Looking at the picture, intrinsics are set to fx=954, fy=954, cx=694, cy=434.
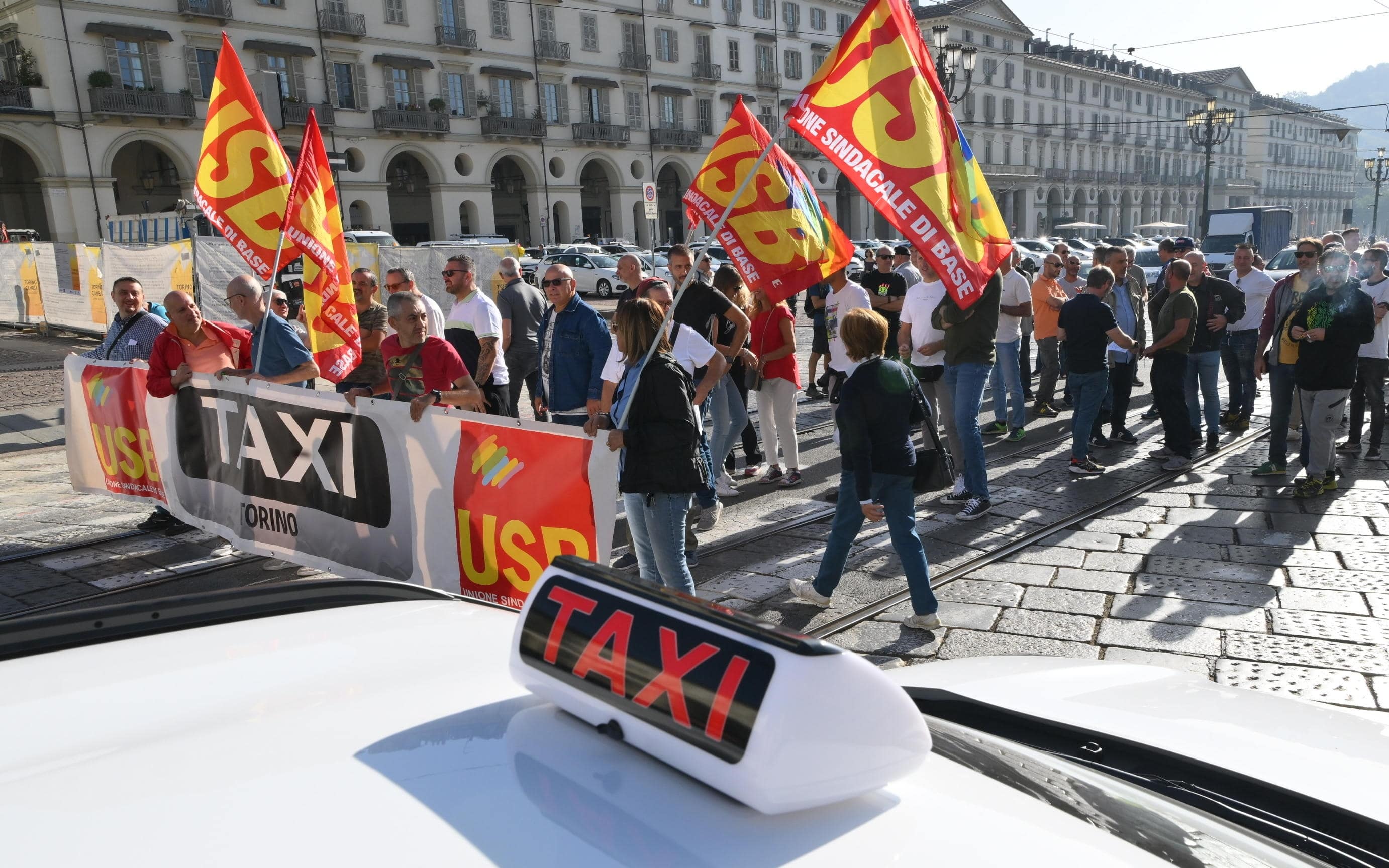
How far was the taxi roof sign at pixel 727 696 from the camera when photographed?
3.05ft

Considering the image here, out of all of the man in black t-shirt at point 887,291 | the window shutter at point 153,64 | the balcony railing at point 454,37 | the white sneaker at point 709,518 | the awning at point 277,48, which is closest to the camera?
the white sneaker at point 709,518

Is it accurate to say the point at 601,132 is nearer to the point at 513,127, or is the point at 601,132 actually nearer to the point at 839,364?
the point at 513,127

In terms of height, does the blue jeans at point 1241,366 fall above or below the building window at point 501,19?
below

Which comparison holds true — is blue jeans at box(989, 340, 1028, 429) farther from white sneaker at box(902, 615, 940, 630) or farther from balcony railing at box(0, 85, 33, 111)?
balcony railing at box(0, 85, 33, 111)

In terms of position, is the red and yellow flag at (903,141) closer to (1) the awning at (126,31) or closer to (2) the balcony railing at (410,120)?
(1) the awning at (126,31)

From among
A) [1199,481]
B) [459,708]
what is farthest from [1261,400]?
[459,708]

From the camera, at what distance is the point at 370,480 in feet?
→ 15.3

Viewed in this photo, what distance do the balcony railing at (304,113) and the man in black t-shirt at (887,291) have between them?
30706 mm

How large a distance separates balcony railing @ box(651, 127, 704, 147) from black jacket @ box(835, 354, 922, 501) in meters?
44.6

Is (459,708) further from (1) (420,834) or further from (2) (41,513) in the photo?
(2) (41,513)

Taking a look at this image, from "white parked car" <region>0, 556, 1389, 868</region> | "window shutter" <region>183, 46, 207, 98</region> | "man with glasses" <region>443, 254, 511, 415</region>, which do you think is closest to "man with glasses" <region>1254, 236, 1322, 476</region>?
"man with glasses" <region>443, 254, 511, 415</region>

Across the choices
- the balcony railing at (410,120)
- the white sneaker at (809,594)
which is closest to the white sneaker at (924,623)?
the white sneaker at (809,594)

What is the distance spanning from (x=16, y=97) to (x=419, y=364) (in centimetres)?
3280

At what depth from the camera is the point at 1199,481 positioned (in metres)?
6.69
